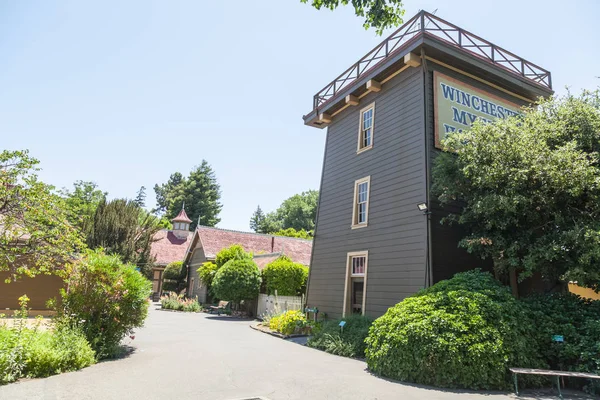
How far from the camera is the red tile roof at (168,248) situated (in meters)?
37.9

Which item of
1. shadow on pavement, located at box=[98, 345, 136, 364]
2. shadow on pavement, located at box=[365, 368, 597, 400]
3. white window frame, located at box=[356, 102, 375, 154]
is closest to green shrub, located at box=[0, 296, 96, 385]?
shadow on pavement, located at box=[98, 345, 136, 364]

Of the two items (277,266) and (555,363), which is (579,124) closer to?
(555,363)

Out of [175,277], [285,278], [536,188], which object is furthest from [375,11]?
[175,277]

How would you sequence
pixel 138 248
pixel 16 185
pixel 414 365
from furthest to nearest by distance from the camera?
pixel 138 248 < pixel 16 185 < pixel 414 365

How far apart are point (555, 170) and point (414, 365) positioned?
17.8ft

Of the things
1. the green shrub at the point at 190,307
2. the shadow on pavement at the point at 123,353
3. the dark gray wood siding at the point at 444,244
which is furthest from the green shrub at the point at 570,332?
the green shrub at the point at 190,307

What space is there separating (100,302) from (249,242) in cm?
2388

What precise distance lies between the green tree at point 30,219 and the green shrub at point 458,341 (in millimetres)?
7147

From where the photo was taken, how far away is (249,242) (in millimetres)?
33094

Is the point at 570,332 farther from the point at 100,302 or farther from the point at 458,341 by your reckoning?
the point at 100,302

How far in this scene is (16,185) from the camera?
771 centimetres

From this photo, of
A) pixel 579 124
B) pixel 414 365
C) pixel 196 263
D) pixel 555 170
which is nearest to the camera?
pixel 414 365

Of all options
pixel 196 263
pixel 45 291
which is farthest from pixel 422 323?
pixel 196 263

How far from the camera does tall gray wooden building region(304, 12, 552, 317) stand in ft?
36.6
